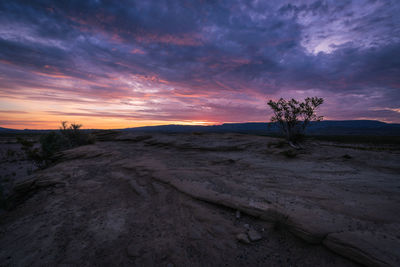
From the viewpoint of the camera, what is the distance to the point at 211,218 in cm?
511

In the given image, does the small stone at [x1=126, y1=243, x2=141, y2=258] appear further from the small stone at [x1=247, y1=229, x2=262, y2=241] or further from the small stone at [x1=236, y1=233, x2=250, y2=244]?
the small stone at [x1=247, y1=229, x2=262, y2=241]

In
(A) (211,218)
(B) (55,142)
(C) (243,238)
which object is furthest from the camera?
(B) (55,142)

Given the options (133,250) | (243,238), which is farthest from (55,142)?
(243,238)

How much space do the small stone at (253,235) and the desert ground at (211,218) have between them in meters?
0.04

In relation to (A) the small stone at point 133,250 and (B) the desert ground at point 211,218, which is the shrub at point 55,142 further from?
(A) the small stone at point 133,250

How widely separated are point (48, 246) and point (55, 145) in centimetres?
1937

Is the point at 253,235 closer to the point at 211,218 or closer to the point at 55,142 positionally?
the point at 211,218

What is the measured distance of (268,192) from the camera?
6180 mm

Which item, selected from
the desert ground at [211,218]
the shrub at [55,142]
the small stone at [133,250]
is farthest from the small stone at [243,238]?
the shrub at [55,142]

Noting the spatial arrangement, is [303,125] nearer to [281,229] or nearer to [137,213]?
[281,229]

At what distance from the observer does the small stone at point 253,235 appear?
4098 millimetres

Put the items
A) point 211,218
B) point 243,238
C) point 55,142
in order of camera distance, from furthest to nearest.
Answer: point 55,142
point 211,218
point 243,238

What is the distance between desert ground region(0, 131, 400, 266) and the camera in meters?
3.73

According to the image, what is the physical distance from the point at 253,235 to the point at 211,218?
139cm
